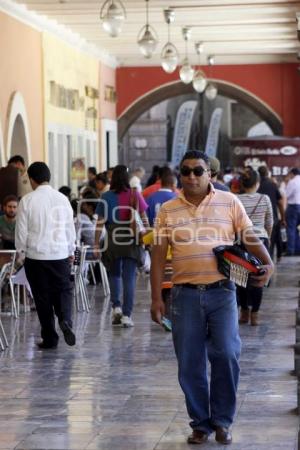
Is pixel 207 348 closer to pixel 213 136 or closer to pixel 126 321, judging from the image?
pixel 126 321

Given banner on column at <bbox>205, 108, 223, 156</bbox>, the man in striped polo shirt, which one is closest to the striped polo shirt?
the man in striped polo shirt

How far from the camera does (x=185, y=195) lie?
618cm

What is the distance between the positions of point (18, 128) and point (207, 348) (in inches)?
446

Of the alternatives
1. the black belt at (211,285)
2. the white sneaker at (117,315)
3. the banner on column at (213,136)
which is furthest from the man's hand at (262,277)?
the banner on column at (213,136)

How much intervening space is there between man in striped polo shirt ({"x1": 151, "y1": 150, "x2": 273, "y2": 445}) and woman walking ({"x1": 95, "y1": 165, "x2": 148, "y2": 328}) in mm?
4551

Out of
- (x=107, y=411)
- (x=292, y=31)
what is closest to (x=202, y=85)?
(x=292, y=31)

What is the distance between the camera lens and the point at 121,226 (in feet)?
35.4

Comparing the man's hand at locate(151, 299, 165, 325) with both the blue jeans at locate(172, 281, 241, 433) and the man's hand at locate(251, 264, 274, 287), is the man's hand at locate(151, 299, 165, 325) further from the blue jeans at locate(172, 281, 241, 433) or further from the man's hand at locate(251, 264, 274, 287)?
the man's hand at locate(251, 264, 274, 287)

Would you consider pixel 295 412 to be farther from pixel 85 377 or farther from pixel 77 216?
pixel 77 216

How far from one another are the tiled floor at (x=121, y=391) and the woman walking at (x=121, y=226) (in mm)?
559

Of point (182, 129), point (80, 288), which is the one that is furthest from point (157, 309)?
point (182, 129)

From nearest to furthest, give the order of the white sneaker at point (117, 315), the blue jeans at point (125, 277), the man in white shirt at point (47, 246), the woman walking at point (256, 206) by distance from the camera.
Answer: the man in white shirt at point (47, 246) < the woman walking at point (256, 206) < the blue jeans at point (125, 277) < the white sneaker at point (117, 315)

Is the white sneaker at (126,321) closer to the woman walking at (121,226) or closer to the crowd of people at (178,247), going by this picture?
the crowd of people at (178,247)

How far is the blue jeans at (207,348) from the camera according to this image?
239 inches
